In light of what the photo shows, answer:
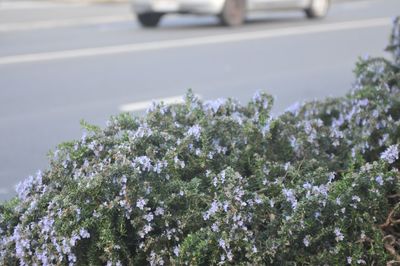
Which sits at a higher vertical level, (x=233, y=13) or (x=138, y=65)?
(x=233, y=13)

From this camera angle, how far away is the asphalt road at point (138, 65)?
7.68 m

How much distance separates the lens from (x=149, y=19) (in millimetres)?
14516

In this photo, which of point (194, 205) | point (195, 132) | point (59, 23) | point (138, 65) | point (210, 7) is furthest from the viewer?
point (59, 23)

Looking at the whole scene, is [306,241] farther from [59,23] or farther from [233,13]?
[59,23]

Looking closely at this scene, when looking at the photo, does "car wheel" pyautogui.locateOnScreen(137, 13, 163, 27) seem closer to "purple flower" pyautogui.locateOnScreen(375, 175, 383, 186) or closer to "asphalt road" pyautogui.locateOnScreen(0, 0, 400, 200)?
"asphalt road" pyautogui.locateOnScreen(0, 0, 400, 200)

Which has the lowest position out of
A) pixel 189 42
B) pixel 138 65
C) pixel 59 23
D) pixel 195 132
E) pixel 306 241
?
pixel 306 241

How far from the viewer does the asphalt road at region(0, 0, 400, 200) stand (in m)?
7.68

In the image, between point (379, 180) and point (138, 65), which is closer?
point (379, 180)

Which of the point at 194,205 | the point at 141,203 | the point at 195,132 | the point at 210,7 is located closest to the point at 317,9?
the point at 210,7

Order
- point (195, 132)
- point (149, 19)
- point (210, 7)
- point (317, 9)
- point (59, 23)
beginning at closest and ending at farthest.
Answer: point (195, 132) → point (210, 7) → point (149, 19) → point (59, 23) → point (317, 9)

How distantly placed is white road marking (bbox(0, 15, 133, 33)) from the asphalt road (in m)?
0.02

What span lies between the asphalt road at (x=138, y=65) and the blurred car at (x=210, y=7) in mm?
353

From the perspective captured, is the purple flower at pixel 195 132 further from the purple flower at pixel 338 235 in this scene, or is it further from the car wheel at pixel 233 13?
the car wheel at pixel 233 13

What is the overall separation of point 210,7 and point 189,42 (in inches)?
62.2
